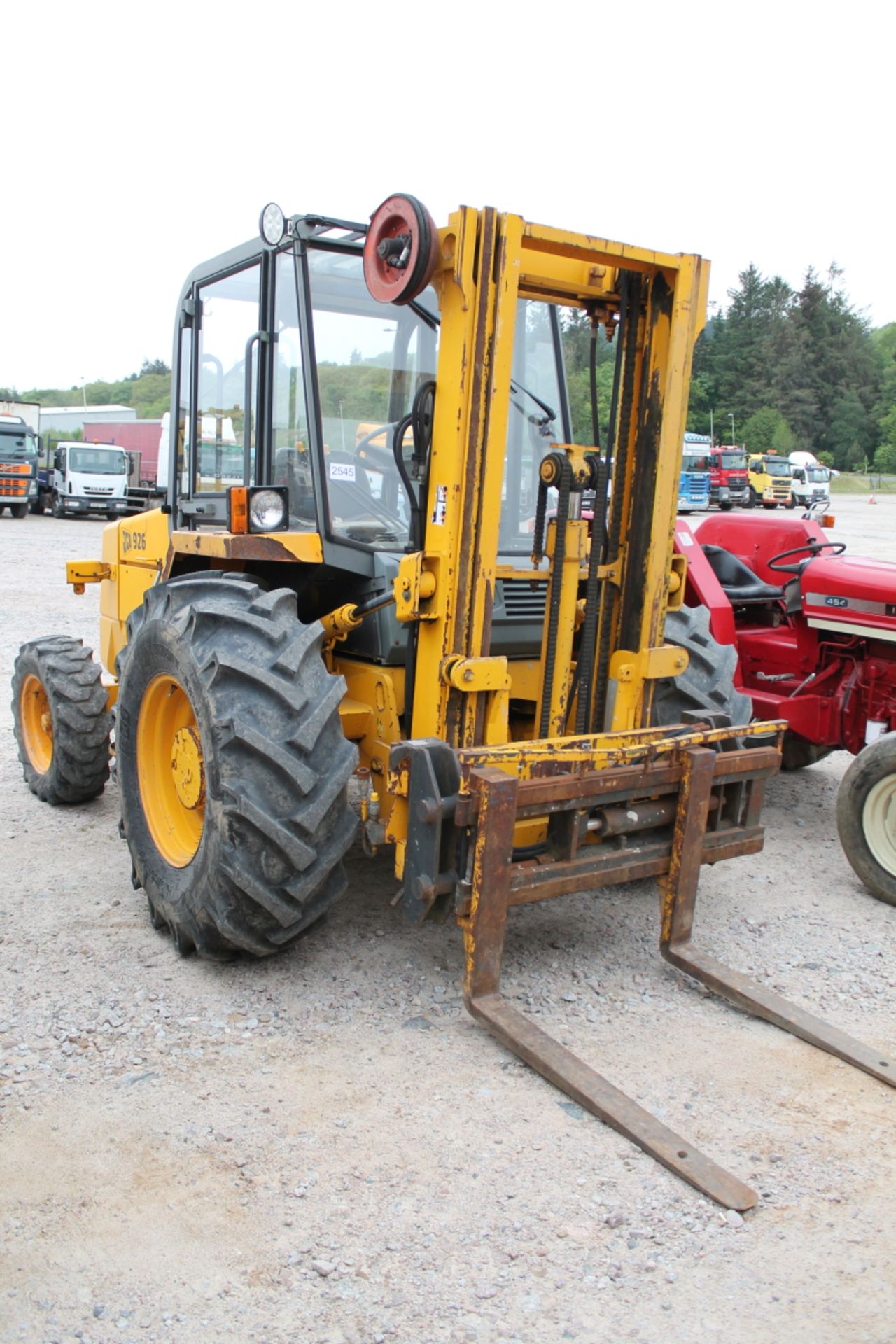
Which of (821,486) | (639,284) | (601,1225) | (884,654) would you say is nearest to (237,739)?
(601,1225)

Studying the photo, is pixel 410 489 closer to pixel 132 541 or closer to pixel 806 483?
pixel 132 541

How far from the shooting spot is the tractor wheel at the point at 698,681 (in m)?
4.69

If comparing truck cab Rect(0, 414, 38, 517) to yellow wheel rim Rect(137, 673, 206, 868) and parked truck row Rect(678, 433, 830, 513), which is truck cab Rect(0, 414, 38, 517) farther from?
yellow wheel rim Rect(137, 673, 206, 868)

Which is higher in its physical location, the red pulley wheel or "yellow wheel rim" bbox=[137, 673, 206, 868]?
the red pulley wheel

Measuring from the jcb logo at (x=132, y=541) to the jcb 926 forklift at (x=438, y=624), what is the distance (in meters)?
0.97

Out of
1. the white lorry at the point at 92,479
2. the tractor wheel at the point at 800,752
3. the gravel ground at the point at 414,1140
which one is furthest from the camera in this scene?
the white lorry at the point at 92,479

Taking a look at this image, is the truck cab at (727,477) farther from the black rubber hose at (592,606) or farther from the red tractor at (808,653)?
the black rubber hose at (592,606)

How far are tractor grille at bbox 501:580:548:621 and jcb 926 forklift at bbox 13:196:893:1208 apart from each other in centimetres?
1

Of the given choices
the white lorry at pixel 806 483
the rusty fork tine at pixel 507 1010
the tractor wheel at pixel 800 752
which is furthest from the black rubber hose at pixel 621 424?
the white lorry at pixel 806 483

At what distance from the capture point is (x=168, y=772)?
454 centimetres

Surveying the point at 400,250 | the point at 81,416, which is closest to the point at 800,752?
the point at 400,250

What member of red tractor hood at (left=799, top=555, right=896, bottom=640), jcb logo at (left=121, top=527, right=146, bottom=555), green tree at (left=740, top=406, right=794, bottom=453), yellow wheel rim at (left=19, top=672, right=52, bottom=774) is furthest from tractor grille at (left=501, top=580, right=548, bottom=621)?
green tree at (left=740, top=406, right=794, bottom=453)

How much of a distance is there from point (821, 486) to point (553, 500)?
4016cm

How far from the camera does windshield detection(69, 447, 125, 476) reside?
28578 mm
